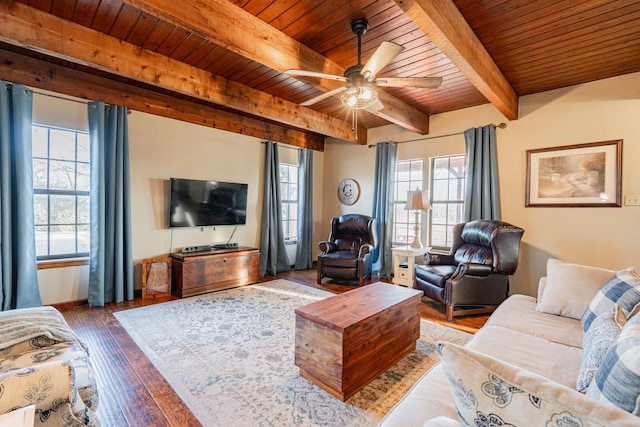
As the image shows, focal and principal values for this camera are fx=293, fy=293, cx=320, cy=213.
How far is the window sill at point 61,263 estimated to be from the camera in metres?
3.32

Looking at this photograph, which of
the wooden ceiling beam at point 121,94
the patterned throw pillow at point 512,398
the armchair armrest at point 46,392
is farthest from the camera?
the wooden ceiling beam at point 121,94

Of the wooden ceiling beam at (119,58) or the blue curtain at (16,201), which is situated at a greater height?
the wooden ceiling beam at (119,58)

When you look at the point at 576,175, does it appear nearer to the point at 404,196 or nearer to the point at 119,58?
the point at 404,196

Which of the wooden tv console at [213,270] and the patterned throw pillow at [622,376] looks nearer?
the patterned throw pillow at [622,376]

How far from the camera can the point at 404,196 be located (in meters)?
5.23

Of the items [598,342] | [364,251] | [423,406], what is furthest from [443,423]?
[364,251]

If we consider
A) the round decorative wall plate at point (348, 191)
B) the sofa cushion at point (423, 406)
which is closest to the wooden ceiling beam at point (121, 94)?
the round decorative wall plate at point (348, 191)

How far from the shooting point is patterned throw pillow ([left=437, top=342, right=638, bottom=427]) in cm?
57

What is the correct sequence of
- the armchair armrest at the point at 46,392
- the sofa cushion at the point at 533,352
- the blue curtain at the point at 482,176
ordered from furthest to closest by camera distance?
the blue curtain at the point at 482,176 → the sofa cushion at the point at 533,352 → the armchair armrest at the point at 46,392

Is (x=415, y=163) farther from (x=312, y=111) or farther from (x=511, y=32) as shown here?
(x=511, y=32)

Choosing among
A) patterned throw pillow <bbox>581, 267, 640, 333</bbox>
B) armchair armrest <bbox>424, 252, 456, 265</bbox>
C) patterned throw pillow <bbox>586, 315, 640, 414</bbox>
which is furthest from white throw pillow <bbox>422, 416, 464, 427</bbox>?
armchair armrest <bbox>424, 252, 456, 265</bbox>

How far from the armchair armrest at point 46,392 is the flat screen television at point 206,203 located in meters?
3.41

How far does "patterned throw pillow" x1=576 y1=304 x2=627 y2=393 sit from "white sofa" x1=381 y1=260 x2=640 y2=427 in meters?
0.14

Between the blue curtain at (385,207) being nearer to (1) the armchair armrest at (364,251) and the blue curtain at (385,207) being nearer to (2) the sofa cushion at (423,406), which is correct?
(1) the armchair armrest at (364,251)
